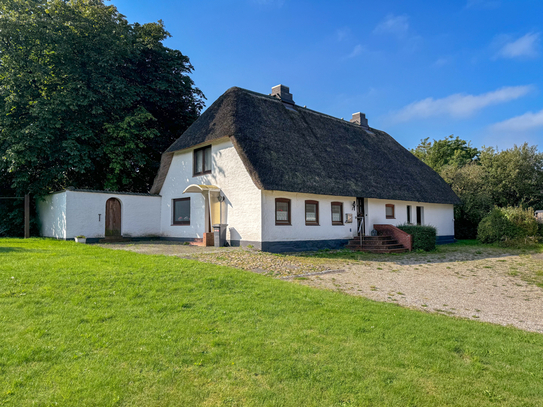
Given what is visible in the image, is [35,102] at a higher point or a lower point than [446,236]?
higher

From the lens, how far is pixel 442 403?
3.44 meters

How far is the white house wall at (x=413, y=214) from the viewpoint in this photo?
65.6 ft

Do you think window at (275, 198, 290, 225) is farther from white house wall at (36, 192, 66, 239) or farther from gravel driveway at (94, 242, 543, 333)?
white house wall at (36, 192, 66, 239)

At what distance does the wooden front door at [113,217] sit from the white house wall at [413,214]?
501 inches

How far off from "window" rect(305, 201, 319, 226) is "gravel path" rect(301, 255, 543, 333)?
14.9 feet

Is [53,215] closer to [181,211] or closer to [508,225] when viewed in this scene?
[181,211]

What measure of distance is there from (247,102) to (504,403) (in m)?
16.8

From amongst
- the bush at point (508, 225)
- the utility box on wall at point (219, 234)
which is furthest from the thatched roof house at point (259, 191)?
the bush at point (508, 225)

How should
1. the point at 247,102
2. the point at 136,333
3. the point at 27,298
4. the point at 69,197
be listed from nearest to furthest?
the point at 136,333 → the point at 27,298 → the point at 69,197 → the point at 247,102

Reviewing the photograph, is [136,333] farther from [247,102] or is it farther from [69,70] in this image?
[69,70]

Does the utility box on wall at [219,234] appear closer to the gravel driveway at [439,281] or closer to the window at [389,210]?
the gravel driveway at [439,281]

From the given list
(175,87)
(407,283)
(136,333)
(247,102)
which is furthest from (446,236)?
(136,333)

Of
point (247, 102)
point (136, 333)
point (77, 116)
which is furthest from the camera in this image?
point (77, 116)

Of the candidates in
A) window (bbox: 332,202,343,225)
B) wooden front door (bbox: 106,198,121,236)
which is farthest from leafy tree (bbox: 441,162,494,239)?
wooden front door (bbox: 106,198,121,236)
